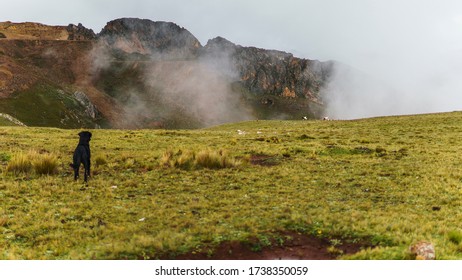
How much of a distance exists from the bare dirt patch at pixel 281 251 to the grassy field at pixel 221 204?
264 millimetres

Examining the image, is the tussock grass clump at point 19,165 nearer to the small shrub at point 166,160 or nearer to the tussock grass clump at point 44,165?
the tussock grass clump at point 44,165

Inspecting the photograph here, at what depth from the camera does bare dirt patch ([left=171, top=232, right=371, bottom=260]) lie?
852 centimetres

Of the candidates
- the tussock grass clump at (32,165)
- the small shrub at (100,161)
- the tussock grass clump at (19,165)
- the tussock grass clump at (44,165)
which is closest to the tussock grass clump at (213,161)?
the small shrub at (100,161)

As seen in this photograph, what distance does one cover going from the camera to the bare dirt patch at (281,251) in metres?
8.52

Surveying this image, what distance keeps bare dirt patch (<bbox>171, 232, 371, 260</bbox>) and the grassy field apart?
0.26 metres

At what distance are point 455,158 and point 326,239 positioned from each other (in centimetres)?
1694

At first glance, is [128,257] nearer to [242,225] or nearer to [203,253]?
[203,253]

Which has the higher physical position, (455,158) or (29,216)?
(455,158)

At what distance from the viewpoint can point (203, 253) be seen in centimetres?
865

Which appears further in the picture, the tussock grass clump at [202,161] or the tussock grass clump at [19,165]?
the tussock grass clump at [202,161]

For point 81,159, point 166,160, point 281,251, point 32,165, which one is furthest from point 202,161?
point 281,251

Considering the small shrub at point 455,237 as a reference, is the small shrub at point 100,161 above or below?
above

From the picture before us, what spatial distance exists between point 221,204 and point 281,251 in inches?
165
